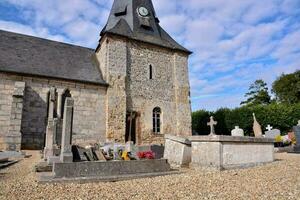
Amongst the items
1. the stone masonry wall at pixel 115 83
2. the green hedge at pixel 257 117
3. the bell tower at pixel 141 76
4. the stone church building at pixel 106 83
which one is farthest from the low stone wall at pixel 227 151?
the green hedge at pixel 257 117

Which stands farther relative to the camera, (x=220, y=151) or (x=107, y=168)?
(x=220, y=151)

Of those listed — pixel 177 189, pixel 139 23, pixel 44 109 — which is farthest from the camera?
pixel 139 23

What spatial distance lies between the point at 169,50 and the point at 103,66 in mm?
5455

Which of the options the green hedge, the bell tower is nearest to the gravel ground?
the bell tower

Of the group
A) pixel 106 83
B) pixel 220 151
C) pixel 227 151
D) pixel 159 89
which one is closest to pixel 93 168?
pixel 220 151

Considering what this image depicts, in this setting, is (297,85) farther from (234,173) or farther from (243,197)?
(243,197)

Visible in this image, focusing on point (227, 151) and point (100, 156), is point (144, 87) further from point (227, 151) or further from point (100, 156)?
point (227, 151)

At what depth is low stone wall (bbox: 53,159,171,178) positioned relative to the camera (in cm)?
509

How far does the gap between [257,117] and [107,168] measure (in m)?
19.3

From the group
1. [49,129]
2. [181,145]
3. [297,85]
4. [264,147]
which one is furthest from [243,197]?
[297,85]

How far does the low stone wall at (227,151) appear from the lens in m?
6.33

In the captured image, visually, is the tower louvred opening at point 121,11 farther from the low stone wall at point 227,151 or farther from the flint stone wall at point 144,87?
the low stone wall at point 227,151

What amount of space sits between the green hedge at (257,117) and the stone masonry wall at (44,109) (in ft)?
43.4

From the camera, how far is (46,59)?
581 inches
